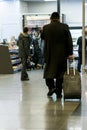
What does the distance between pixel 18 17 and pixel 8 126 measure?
1350 centimetres

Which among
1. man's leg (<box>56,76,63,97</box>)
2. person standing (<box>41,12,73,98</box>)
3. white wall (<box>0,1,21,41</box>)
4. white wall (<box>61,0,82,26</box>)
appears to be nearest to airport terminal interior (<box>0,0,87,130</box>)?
man's leg (<box>56,76,63,97</box>)

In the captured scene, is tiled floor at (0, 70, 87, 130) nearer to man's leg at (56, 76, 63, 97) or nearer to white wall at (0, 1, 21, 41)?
man's leg at (56, 76, 63, 97)

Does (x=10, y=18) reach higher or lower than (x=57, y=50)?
higher

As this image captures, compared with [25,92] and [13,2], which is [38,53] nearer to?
[13,2]

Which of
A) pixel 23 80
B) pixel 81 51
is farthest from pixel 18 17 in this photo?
pixel 23 80

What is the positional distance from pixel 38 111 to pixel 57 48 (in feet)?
5.34

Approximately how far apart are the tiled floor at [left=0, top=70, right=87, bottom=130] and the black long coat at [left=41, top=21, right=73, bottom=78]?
0.59 metres

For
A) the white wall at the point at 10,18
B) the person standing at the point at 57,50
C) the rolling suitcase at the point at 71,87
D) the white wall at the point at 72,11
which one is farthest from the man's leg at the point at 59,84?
the white wall at the point at 72,11

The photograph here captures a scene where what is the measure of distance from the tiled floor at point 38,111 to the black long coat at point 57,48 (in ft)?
1.93

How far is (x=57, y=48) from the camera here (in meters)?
7.90

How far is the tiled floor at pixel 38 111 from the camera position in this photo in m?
5.64

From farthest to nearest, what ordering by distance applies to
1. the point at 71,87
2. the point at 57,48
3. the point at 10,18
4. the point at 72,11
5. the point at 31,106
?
the point at 72,11, the point at 10,18, the point at 57,48, the point at 71,87, the point at 31,106

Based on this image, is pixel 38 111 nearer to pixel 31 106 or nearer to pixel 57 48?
pixel 31 106

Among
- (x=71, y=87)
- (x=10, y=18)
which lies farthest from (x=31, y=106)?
(x=10, y=18)
